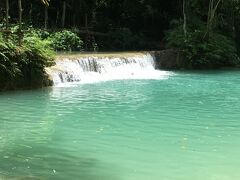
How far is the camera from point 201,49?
28.5m

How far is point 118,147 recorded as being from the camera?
9.53 m

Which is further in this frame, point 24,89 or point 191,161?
point 24,89

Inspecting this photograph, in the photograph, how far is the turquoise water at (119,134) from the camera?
26.3 ft

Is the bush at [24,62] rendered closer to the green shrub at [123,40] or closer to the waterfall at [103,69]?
the waterfall at [103,69]

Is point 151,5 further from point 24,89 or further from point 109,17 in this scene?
point 24,89

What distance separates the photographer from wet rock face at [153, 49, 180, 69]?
2789 cm

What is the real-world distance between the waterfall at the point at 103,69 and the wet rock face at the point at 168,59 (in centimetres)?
89

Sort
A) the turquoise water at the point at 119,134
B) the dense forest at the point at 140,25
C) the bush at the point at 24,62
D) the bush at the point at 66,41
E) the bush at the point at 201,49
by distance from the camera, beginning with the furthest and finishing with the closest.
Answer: the dense forest at the point at 140,25, the bush at the point at 201,49, the bush at the point at 66,41, the bush at the point at 24,62, the turquoise water at the point at 119,134

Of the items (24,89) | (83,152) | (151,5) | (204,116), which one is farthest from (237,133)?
(151,5)

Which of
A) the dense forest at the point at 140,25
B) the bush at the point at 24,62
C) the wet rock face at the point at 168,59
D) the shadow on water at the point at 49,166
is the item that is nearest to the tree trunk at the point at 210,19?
the dense forest at the point at 140,25

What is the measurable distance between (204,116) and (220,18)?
65.8ft

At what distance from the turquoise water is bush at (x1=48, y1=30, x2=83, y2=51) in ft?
33.6

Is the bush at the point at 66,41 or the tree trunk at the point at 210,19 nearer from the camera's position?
the bush at the point at 66,41

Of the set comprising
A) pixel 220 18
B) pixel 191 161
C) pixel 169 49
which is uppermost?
pixel 220 18
